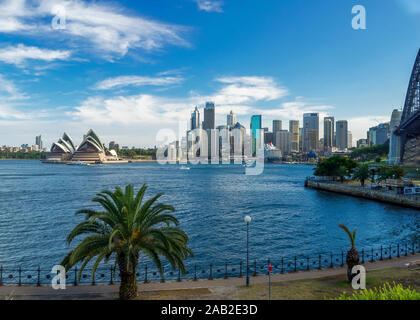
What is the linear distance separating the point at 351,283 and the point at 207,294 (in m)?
6.94

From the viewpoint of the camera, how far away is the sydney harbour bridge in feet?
336

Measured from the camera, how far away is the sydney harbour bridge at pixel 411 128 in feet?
336

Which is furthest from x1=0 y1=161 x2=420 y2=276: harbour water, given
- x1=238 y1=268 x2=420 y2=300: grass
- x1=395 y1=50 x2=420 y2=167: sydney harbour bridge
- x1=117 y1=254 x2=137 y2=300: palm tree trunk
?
x1=395 y1=50 x2=420 y2=167: sydney harbour bridge

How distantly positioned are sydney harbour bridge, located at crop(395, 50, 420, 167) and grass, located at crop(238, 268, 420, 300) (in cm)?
9264

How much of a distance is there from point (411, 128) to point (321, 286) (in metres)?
107

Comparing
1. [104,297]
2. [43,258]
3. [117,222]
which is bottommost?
[43,258]

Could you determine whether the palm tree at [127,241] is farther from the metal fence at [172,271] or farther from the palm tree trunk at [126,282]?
the metal fence at [172,271]

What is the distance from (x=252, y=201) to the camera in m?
62.2

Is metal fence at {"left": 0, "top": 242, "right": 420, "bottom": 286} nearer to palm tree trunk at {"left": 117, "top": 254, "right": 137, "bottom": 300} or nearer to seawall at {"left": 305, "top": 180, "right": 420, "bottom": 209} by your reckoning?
palm tree trunk at {"left": 117, "top": 254, "right": 137, "bottom": 300}

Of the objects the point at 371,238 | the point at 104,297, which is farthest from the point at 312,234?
the point at 104,297

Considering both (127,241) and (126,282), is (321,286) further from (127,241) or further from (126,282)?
(127,241)

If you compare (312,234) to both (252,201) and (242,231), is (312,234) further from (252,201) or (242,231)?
(252,201)
